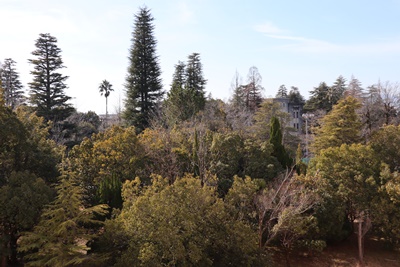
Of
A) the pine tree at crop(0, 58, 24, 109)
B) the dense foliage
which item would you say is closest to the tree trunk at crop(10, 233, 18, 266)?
the dense foliage

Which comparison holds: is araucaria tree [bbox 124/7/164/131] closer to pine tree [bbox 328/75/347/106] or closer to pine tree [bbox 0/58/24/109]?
pine tree [bbox 0/58/24/109]

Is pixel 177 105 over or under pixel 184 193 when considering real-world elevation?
over

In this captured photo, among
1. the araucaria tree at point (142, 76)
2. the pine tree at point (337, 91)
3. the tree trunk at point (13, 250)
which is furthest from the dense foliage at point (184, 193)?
the pine tree at point (337, 91)

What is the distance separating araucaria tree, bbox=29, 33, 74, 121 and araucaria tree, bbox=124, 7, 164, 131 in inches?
234

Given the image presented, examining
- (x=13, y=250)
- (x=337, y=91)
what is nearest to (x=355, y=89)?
(x=337, y=91)

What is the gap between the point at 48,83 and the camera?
29.4m

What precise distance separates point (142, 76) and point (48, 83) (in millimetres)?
8624

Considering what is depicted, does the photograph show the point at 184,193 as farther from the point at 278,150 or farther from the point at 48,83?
the point at 48,83

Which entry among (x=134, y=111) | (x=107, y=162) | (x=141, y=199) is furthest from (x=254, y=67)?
(x=141, y=199)

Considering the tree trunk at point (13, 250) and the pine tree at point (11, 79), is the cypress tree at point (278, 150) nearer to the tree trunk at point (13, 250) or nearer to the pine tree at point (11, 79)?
the tree trunk at point (13, 250)

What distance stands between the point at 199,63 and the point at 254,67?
6.81 metres

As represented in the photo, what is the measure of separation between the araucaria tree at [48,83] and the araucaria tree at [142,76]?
5945mm

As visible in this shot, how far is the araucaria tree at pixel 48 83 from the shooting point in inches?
1145

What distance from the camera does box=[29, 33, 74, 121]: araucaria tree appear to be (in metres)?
29.1
